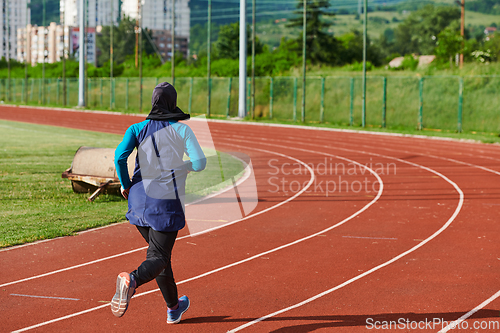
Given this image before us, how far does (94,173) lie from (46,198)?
40.0 inches

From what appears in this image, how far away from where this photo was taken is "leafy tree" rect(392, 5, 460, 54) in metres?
126

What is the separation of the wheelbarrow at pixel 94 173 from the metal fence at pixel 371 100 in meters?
23.1

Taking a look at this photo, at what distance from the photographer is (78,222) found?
9.17m

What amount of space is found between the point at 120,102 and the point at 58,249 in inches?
1981

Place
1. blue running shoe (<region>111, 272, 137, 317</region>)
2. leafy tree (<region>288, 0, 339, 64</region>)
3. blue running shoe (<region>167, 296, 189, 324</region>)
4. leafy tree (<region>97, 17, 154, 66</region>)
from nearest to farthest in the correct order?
1. blue running shoe (<region>111, 272, 137, 317</region>)
2. blue running shoe (<region>167, 296, 189, 324</region>)
3. leafy tree (<region>288, 0, 339, 64</region>)
4. leafy tree (<region>97, 17, 154, 66</region>)

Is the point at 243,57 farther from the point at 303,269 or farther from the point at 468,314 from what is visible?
the point at 468,314

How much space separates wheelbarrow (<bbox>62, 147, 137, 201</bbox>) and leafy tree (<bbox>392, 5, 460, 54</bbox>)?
4449 inches

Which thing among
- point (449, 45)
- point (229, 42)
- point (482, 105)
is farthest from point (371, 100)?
point (229, 42)

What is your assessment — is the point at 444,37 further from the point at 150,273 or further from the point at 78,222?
the point at 150,273

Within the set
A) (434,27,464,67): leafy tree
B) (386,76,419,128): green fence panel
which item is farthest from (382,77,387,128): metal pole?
(434,27,464,67): leafy tree

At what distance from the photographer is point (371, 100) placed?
36031 mm

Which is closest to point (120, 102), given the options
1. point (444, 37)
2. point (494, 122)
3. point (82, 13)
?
point (82, 13)

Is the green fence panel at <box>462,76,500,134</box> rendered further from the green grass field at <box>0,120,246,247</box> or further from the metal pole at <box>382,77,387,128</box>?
the green grass field at <box>0,120,246,247</box>

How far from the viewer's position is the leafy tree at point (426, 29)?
12580cm
